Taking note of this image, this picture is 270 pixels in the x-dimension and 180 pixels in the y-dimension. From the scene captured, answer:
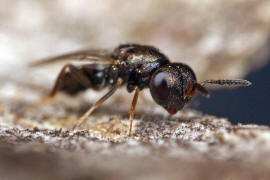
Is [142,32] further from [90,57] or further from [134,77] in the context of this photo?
[134,77]

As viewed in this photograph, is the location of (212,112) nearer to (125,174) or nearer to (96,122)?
(96,122)

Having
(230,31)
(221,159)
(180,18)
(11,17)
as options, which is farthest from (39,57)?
(221,159)

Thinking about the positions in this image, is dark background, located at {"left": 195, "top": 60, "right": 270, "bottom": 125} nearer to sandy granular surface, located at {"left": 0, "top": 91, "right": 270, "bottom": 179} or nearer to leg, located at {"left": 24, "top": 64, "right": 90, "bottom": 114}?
sandy granular surface, located at {"left": 0, "top": 91, "right": 270, "bottom": 179}

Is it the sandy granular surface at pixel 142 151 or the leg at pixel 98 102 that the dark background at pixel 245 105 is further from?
the leg at pixel 98 102

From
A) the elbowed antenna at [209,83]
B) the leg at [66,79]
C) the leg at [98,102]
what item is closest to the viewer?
the elbowed antenna at [209,83]

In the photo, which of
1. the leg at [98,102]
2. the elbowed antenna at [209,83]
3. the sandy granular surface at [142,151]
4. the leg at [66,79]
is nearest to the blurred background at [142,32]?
the leg at [66,79]

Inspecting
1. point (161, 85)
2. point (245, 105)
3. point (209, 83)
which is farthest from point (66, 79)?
point (245, 105)

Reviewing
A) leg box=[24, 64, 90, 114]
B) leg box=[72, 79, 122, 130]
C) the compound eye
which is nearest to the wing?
leg box=[24, 64, 90, 114]
